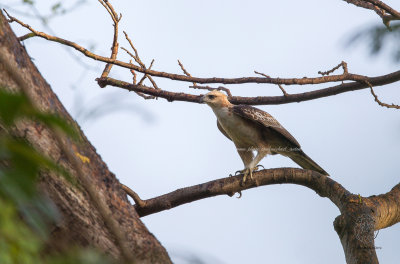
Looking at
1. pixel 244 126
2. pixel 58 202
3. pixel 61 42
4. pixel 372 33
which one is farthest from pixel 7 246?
pixel 244 126

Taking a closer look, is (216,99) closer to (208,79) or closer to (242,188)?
(208,79)

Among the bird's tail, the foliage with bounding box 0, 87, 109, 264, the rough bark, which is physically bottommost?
the foliage with bounding box 0, 87, 109, 264

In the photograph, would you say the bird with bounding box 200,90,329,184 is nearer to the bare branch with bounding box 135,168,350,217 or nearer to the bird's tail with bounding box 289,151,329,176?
the bird's tail with bounding box 289,151,329,176

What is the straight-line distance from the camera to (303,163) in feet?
22.2

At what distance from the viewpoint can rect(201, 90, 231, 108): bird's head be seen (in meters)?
6.69

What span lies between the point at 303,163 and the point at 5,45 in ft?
15.6

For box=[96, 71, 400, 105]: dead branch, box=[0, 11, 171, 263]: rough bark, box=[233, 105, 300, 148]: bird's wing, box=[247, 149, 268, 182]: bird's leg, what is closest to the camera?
box=[0, 11, 171, 263]: rough bark

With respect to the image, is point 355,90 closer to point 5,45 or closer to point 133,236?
point 133,236

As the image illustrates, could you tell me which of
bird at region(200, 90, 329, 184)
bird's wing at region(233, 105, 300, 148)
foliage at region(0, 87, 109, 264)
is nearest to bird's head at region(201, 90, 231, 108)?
bird at region(200, 90, 329, 184)

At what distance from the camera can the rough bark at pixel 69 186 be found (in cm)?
256

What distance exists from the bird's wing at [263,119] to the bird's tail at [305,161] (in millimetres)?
147

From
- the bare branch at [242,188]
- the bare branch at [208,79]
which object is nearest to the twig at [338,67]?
the bare branch at [208,79]

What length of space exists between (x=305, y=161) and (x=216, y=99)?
1.32m

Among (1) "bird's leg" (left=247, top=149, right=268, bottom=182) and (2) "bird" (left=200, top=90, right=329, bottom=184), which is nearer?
(1) "bird's leg" (left=247, top=149, right=268, bottom=182)
